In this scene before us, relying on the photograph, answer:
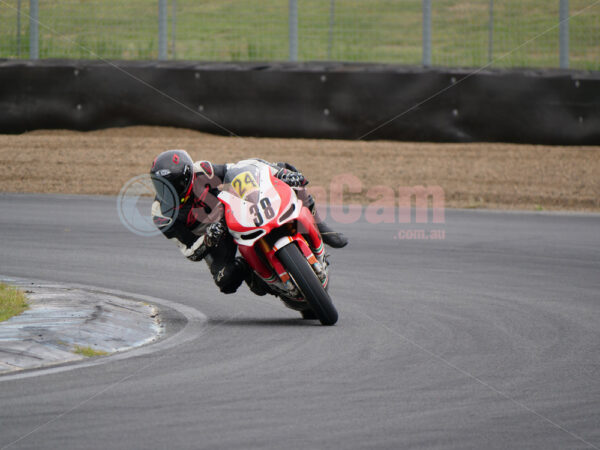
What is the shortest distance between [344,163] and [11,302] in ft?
34.6

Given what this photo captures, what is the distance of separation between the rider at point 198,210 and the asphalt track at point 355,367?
1.44 ft

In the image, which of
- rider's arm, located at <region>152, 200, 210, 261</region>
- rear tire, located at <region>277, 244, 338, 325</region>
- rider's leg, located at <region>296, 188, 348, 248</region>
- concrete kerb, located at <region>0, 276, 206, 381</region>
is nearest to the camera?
concrete kerb, located at <region>0, 276, 206, 381</region>

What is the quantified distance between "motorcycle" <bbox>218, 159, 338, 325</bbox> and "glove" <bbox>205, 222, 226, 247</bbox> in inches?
3.1

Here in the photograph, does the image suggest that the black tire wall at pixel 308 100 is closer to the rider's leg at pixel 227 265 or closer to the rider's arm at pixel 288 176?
the rider's arm at pixel 288 176

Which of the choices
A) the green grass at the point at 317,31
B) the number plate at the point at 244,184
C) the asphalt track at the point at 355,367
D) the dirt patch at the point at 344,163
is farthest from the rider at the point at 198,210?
the green grass at the point at 317,31

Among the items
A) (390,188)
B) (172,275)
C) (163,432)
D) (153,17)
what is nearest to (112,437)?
(163,432)

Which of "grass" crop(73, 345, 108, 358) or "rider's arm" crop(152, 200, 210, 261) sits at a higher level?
"rider's arm" crop(152, 200, 210, 261)

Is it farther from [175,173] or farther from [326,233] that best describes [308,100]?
[175,173]

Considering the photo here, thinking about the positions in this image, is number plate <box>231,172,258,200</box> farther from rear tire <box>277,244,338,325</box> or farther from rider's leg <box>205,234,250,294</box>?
rear tire <box>277,244,338,325</box>

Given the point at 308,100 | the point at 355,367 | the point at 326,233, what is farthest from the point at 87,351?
the point at 308,100

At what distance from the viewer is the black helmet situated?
294 inches

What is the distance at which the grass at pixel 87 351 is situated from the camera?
645 cm

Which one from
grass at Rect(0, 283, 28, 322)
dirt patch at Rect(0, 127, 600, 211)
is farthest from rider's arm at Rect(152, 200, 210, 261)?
dirt patch at Rect(0, 127, 600, 211)

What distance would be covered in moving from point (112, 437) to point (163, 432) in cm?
24
